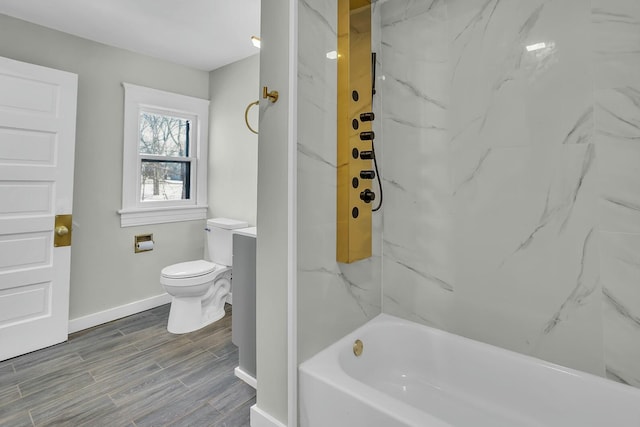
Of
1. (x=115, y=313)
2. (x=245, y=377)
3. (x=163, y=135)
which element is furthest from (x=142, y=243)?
(x=245, y=377)

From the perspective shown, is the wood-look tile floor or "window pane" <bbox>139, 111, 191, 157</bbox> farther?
"window pane" <bbox>139, 111, 191, 157</bbox>

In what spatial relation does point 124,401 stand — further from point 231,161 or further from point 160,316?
point 231,161

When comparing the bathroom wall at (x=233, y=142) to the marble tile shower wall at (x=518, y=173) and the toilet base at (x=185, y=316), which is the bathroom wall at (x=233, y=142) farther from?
the marble tile shower wall at (x=518, y=173)

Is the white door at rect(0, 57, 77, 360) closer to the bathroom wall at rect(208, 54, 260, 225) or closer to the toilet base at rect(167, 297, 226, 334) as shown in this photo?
the toilet base at rect(167, 297, 226, 334)

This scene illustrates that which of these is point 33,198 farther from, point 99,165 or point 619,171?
point 619,171

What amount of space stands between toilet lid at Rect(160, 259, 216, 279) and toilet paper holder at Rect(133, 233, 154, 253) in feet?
1.56

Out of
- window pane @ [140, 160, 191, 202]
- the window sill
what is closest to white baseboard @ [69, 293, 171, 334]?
the window sill

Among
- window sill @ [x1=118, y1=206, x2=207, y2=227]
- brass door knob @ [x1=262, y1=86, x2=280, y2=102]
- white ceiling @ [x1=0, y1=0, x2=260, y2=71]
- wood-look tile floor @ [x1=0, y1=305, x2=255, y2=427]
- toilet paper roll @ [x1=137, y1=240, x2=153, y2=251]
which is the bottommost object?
wood-look tile floor @ [x1=0, y1=305, x2=255, y2=427]

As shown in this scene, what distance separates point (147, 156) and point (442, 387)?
305 cm

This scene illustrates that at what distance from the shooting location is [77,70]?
2488mm

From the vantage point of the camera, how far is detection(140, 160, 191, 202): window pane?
2.99 meters

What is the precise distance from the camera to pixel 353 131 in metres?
1.50

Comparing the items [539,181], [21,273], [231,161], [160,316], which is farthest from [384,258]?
[21,273]

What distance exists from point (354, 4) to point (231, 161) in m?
1.93
